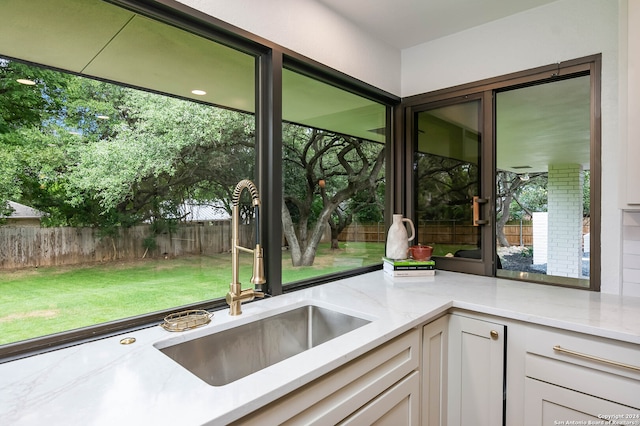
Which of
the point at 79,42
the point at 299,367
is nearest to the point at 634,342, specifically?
the point at 299,367

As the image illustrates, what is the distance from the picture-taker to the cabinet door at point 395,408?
3.37ft

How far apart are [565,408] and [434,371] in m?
0.47

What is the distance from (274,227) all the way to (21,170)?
938mm

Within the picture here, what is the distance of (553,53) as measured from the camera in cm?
182

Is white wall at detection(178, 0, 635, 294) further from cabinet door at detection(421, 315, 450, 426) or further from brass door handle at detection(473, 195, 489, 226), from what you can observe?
cabinet door at detection(421, 315, 450, 426)

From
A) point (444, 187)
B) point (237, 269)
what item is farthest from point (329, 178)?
point (237, 269)

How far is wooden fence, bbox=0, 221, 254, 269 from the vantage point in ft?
3.28

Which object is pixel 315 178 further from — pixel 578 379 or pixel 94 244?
pixel 578 379

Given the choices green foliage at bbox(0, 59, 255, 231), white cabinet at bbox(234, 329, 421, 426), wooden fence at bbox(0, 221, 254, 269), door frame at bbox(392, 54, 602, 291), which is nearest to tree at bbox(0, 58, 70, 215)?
green foliage at bbox(0, 59, 255, 231)

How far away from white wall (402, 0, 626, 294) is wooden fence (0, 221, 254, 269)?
1.78 metres

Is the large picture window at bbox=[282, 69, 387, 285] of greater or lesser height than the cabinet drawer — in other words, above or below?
above

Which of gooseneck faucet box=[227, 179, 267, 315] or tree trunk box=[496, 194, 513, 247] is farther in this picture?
tree trunk box=[496, 194, 513, 247]

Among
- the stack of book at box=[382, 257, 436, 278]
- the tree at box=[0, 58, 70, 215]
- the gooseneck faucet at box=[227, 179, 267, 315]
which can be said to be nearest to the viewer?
the tree at box=[0, 58, 70, 215]

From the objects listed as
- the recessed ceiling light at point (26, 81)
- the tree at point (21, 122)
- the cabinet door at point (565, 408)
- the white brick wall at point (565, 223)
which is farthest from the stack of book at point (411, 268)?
the recessed ceiling light at point (26, 81)
